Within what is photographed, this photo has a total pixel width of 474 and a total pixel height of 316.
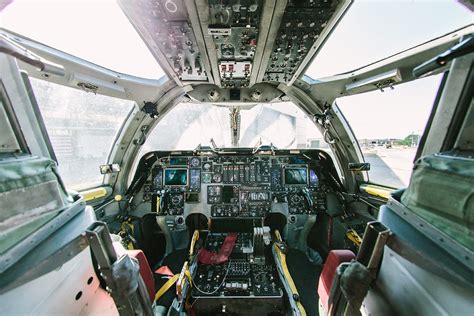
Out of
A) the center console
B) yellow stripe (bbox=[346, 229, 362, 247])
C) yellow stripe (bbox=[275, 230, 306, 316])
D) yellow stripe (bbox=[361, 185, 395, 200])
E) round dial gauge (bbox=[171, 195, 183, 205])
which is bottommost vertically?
the center console

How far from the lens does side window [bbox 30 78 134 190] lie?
2400mm

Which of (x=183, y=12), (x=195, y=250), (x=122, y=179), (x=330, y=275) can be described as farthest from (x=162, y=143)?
(x=330, y=275)

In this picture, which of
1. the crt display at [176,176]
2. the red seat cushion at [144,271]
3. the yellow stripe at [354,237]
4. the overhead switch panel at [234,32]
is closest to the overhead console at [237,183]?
the crt display at [176,176]

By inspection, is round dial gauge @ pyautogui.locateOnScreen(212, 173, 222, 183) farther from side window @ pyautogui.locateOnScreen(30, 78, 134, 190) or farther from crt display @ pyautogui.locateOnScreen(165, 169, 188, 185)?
side window @ pyautogui.locateOnScreen(30, 78, 134, 190)

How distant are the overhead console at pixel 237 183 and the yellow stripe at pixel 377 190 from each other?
2.84 feet

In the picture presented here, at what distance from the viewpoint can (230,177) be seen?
414cm

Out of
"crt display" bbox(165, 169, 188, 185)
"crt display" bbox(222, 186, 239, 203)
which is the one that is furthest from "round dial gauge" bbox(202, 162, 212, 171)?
"crt display" bbox(222, 186, 239, 203)

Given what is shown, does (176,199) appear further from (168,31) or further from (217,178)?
(168,31)

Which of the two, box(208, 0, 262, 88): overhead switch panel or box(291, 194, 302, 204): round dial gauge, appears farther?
box(291, 194, 302, 204): round dial gauge

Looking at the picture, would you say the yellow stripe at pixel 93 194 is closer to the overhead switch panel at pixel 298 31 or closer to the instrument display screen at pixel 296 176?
the overhead switch panel at pixel 298 31

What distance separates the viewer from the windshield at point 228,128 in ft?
13.9

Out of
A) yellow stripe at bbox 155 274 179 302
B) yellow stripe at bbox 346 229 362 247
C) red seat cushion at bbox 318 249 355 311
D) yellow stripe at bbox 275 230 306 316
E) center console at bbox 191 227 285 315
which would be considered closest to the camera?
red seat cushion at bbox 318 249 355 311

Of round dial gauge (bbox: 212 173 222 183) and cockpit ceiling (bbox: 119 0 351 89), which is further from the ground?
cockpit ceiling (bbox: 119 0 351 89)

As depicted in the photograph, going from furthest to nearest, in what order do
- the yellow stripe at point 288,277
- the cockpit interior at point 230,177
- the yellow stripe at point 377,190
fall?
the yellow stripe at point 377,190 → the yellow stripe at point 288,277 → the cockpit interior at point 230,177
